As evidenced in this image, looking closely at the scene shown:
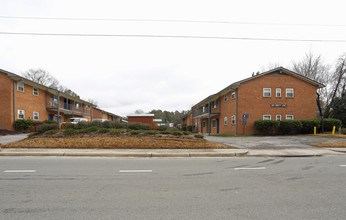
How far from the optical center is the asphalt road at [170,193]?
11.2ft

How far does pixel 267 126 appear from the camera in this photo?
22.0 meters

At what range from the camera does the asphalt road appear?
3.42 metres

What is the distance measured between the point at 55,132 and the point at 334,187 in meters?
14.5

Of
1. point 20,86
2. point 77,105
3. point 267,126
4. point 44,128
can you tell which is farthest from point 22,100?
point 267,126

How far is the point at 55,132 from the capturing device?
13406 mm

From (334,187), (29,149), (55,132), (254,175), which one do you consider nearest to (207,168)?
(254,175)

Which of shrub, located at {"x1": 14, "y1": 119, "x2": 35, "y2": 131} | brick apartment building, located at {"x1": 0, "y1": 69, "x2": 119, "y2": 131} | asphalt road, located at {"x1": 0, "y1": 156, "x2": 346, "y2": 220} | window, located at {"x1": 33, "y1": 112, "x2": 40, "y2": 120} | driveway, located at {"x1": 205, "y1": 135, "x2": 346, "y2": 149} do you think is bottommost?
driveway, located at {"x1": 205, "y1": 135, "x2": 346, "y2": 149}

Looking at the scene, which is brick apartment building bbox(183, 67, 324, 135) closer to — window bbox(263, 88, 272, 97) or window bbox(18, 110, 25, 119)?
window bbox(263, 88, 272, 97)

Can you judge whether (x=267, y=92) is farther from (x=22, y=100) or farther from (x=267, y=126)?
(x=22, y=100)

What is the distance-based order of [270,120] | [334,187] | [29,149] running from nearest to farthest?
[334,187]
[29,149]
[270,120]

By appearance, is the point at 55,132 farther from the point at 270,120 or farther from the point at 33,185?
the point at 270,120

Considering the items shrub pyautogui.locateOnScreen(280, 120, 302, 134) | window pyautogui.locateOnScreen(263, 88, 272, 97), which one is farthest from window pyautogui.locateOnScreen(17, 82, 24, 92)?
shrub pyautogui.locateOnScreen(280, 120, 302, 134)

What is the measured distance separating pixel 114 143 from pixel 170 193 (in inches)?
308

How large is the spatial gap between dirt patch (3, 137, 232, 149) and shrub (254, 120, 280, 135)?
12162 millimetres
